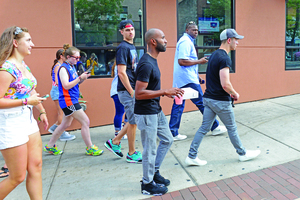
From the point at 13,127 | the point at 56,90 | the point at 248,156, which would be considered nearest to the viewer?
the point at 13,127

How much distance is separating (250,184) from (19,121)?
2.64m

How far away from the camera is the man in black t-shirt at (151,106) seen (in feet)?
9.38

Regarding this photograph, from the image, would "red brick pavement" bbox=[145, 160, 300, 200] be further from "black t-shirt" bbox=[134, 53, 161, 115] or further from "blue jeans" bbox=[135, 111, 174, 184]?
"black t-shirt" bbox=[134, 53, 161, 115]

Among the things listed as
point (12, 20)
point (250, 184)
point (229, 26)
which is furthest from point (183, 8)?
point (250, 184)

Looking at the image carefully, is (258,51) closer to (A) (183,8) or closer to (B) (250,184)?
(A) (183,8)

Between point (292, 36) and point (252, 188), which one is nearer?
point (252, 188)

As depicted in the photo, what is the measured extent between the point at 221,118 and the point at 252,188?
101cm

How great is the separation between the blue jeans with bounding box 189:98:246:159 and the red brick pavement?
0.50 m

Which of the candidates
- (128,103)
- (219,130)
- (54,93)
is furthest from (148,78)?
(54,93)

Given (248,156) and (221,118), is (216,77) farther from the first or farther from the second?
(248,156)

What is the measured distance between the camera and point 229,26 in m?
7.46

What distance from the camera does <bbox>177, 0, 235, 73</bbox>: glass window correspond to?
278 inches

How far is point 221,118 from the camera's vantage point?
3.82 m

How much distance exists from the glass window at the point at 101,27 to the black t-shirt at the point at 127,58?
2.07 meters
